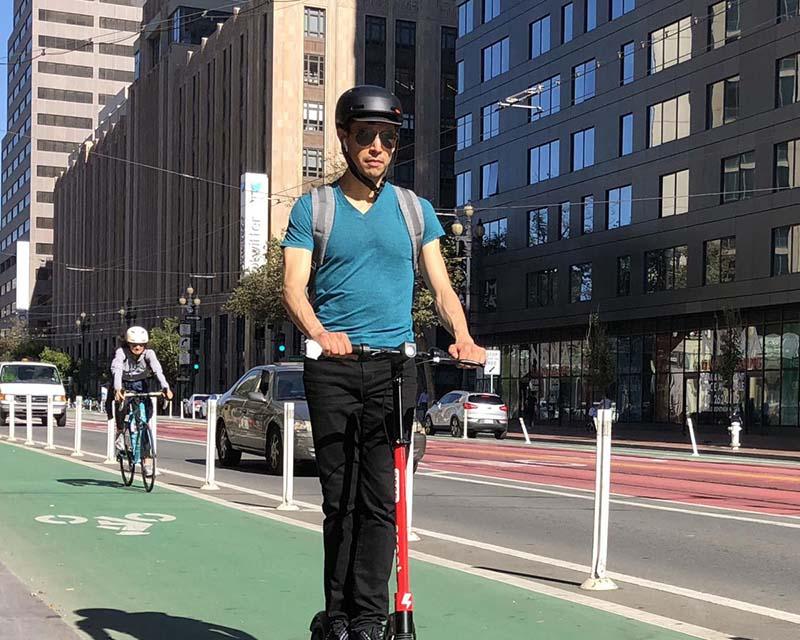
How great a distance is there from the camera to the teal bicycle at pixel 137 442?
1289cm

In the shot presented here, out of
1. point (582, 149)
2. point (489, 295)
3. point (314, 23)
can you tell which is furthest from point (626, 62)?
point (314, 23)

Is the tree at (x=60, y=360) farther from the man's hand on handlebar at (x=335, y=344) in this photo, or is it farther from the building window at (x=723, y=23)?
the man's hand on handlebar at (x=335, y=344)

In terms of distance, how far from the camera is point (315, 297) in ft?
14.5

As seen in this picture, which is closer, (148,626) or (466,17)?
(148,626)

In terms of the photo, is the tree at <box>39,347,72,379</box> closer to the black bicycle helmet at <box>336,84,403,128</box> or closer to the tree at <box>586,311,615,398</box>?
the tree at <box>586,311,615,398</box>

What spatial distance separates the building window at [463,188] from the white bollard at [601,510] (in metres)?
52.5

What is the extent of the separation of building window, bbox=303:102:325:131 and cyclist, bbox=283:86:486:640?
71676mm

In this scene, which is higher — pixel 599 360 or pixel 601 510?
pixel 599 360

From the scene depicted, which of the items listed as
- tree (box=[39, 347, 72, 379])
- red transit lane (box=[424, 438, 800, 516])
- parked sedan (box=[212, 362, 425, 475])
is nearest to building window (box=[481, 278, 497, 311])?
red transit lane (box=[424, 438, 800, 516])

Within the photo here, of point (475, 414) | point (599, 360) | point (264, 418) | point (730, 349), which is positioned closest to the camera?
point (264, 418)

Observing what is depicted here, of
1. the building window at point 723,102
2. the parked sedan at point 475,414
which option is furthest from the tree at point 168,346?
the building window at point 723,102

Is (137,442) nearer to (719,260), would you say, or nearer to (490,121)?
(719,260)

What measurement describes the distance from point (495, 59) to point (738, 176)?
1919 centimetres

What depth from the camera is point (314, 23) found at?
3007 inches
